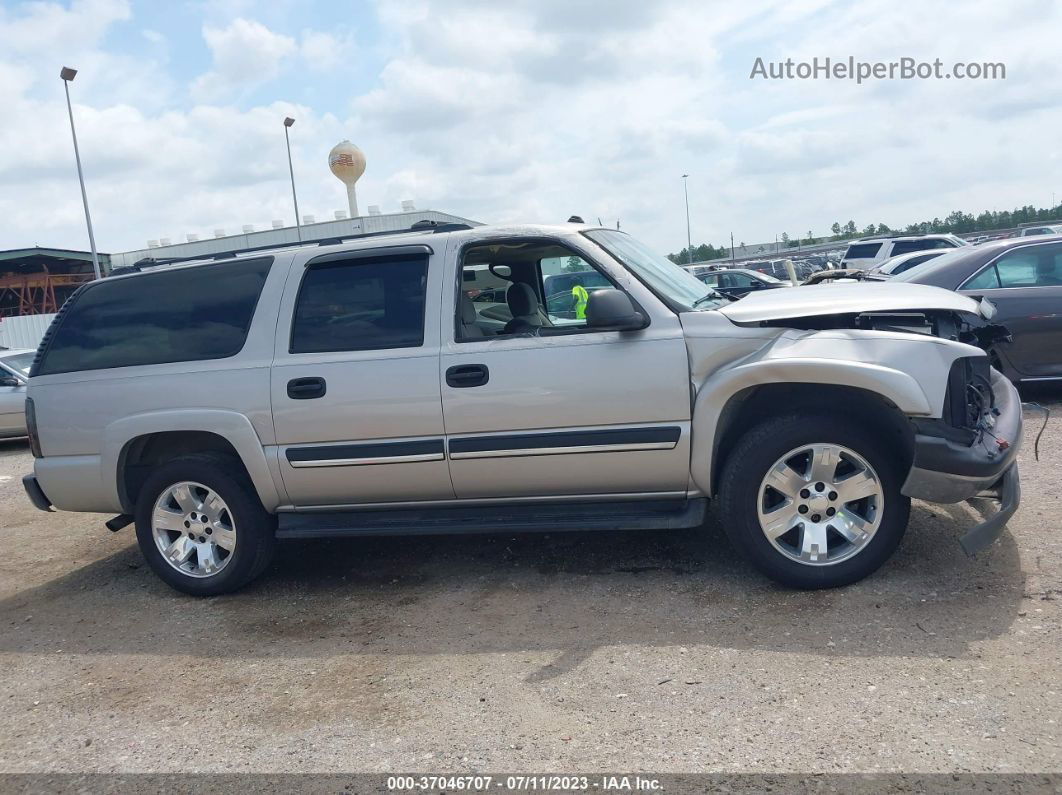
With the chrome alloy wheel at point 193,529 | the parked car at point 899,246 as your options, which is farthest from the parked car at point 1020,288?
the parked car at point 899,246

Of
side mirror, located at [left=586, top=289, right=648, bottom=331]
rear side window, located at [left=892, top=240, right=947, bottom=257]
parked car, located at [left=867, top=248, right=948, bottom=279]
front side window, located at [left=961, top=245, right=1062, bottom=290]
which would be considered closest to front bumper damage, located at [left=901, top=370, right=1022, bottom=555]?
side mirror, located at [left=586, top=289, right=648, bottom=331]

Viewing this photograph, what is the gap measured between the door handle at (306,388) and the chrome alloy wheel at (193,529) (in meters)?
0.82

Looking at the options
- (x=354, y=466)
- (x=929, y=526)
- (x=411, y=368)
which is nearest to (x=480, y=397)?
(x=411, y=368)

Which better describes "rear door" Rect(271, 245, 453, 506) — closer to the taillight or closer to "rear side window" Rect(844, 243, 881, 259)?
the taillight

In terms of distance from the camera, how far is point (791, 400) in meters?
4.28

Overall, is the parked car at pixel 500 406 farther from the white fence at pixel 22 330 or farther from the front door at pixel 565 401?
the white fence at pixel 22 330

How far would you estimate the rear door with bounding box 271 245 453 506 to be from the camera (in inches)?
180

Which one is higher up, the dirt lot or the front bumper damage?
the front bumper damage

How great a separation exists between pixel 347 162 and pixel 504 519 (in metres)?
32.1

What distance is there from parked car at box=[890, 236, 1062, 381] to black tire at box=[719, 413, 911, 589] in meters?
4.29

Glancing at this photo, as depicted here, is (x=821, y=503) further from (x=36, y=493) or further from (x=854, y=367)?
(x=36, y=493)

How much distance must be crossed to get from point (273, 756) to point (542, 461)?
1902mm

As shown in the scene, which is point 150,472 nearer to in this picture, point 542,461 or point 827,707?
point 542,461

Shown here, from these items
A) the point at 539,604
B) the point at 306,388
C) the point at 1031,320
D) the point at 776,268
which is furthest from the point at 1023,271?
the point at 776,268
